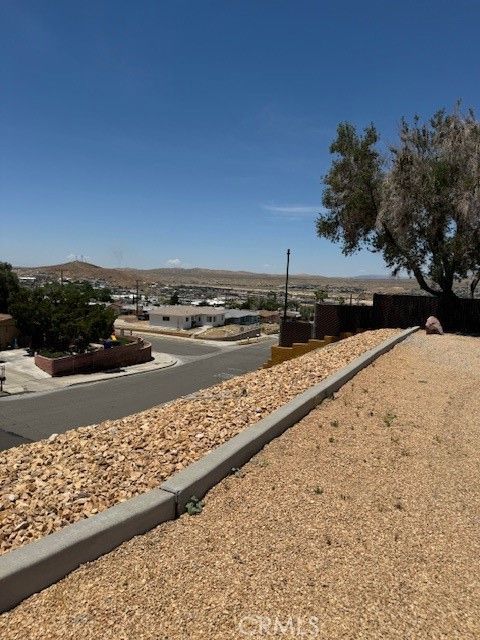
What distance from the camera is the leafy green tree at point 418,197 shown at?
18.3 m

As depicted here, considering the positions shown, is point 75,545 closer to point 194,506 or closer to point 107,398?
point 194,506

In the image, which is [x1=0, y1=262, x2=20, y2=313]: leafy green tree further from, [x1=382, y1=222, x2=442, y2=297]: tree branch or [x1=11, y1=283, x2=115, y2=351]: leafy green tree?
[x1=382, y1=222, x2=442, y2=297]: tree branch

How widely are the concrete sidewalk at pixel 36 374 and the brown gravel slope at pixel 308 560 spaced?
88.1 feet

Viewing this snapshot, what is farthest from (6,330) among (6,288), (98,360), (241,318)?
(241,318)

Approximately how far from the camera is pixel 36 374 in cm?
3300

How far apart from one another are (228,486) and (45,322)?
3733 cm

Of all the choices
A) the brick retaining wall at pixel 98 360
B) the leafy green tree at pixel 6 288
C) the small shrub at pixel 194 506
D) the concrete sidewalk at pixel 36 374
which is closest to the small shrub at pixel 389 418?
the small shrub at pixel 194 506

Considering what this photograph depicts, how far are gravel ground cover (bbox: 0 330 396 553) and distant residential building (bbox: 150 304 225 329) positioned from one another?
5227 cm

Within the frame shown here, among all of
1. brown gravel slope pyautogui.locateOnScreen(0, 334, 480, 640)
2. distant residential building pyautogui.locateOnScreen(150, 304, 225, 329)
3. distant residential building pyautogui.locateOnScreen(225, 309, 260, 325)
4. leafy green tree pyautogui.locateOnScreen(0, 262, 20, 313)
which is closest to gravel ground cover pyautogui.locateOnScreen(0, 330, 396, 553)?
brown gravel slope pyautogui.locateOnScreen(0, 334, 480, 640)

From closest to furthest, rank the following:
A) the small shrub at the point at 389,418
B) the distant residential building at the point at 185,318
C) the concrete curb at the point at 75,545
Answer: the concrete curb at the point at 75,545 → the small shrub at the point at 389,418 → the distant residential building at the point at 185,318

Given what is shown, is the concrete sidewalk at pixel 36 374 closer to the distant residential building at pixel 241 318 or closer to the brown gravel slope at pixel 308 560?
the distant residential building at pixel 241 318

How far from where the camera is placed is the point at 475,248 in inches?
752

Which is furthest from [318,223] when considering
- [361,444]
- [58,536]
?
[58,536]

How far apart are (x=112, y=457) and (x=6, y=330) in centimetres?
4128
